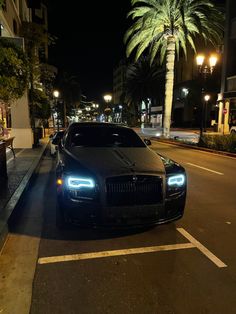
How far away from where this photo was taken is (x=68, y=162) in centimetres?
541

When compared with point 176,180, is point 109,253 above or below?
below

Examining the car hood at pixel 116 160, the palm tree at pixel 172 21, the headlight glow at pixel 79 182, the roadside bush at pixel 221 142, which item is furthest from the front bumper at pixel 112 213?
the palm tree at pixel 172 21

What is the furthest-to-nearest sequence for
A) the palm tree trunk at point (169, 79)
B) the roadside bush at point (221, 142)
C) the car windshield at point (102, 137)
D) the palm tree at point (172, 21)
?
1. the palm tree trunk at point (169, 79)
2. the palm tree at point (172, 21)
3. the roadside bush at point (221, 142)
4. the car windshield at point (102, 137)

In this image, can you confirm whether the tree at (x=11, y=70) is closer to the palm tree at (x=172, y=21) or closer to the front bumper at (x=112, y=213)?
the front bumper at (x=112, y=213)

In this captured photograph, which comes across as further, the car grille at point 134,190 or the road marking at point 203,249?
the car grille at point 134,190

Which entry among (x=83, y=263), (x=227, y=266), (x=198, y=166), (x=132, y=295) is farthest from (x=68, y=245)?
(x=198, y=166)

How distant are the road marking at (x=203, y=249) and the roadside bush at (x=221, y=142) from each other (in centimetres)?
1292

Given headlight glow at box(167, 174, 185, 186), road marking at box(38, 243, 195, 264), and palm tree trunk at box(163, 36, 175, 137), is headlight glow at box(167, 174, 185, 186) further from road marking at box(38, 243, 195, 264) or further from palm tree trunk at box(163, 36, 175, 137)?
palm tree trunk at box(163, 36, 175, 137)

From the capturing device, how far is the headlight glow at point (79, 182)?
4754mm

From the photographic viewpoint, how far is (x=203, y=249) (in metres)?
4.73

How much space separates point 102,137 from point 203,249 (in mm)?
3305

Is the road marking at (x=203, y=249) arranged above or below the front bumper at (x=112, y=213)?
below

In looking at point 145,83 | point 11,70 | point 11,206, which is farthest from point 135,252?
point 145,83

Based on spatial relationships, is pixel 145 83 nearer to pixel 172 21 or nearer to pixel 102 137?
pixel 172 21
